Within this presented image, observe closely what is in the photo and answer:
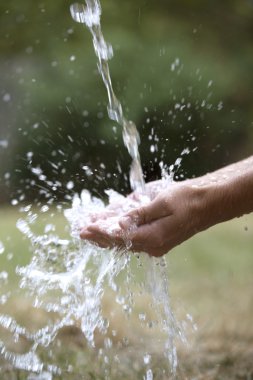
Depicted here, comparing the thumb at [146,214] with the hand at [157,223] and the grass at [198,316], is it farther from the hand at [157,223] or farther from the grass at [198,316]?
the grass at [198,316]

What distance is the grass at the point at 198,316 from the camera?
3090mm

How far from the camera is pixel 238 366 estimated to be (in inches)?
125

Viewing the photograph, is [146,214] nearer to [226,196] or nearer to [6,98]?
[226,196]

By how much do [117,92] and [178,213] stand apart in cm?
613

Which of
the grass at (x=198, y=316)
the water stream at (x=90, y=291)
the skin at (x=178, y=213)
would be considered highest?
the skin at (x=178, y=213)

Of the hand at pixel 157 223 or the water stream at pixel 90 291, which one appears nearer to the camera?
the hand at pixel 157 223

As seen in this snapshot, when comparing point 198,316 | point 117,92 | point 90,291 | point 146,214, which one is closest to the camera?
point 146,214

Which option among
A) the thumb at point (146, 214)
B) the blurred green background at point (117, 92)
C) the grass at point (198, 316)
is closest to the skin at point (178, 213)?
the thumb at point (146, 214)

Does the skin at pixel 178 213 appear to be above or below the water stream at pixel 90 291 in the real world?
above

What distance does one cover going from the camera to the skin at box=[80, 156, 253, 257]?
2.24 metres

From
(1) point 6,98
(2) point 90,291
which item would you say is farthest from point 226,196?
(1) point 6,98

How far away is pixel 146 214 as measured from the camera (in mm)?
2234

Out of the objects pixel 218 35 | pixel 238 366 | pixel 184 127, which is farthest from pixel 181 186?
pixel 218 35

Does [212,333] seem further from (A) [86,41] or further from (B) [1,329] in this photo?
(A) [86,41]
